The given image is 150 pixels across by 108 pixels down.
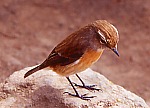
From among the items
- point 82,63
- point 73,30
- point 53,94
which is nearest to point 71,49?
point 82,63

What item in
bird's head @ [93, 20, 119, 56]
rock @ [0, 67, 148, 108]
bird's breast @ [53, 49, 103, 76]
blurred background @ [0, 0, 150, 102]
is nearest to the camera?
bird's head @ [93, 20, 119, 56]

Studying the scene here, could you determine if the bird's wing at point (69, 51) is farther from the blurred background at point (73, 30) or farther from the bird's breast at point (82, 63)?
the blurred background at point (73, 30)

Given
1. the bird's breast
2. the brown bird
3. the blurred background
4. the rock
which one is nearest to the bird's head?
the brown bird

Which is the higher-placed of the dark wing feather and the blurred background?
the blurred background

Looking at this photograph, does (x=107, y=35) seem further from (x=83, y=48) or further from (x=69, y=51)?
(x=69, y=51)

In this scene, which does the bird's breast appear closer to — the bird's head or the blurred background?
the bird's head

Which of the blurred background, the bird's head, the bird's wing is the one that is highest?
the blurred background

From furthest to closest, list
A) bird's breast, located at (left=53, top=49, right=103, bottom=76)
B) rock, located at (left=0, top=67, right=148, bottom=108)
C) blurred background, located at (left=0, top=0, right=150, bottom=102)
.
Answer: blurred background, located at (left=0, top=0, right=150, bottom=102) < rock, located at (left=0, top=67, right=148, bottom=108) < bird's breast, located at (left=53, top=49, right=103, bottom=76)
